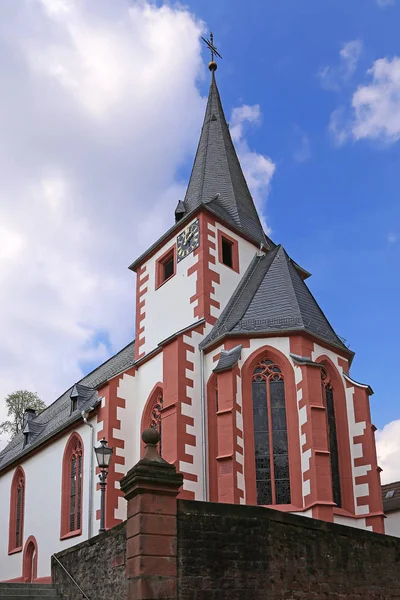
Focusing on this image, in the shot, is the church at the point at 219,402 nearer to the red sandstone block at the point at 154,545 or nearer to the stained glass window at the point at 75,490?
the stained glass window at the point at 75,490

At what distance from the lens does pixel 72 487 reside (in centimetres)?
2270

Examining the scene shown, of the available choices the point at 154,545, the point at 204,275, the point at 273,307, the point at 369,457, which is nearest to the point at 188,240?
the point at 204,275

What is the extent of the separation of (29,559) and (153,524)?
1710 centimetres

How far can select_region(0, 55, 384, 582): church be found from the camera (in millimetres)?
17172

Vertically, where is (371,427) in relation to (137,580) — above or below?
above

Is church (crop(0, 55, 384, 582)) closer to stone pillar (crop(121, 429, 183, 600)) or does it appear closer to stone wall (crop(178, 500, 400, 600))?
stone wall (crop(178, 500, 400, 600))

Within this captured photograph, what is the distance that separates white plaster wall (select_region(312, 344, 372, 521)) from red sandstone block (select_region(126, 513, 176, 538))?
369 inches

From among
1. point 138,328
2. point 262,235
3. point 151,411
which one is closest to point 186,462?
point 151,411

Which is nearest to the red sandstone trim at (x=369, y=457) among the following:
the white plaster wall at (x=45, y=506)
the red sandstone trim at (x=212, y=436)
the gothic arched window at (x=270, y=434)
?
the gothic arched window at (x=270, y=434)

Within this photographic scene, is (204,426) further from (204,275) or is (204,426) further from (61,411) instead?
(61,411)

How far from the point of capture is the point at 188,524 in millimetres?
9938

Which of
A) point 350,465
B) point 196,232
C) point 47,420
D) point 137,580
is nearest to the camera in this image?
point 137,580

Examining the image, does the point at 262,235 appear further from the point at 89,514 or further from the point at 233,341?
the point at 89,514

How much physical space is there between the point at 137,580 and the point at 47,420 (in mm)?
22180
